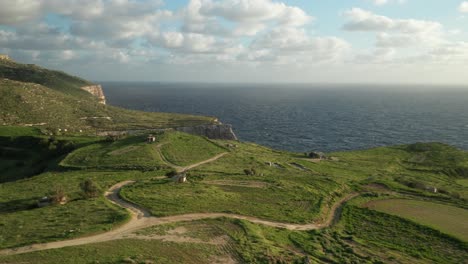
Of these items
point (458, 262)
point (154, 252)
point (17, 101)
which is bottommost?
point (458, 262)

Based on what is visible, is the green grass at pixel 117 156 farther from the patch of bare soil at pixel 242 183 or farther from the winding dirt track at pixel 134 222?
the patch of bare soil at pixel 242 183

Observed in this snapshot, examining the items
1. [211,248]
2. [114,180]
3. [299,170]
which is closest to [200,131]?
[299,170]

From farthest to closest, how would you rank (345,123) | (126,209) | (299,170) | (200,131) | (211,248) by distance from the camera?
(345,123) → (200,131) → (299,170) → (126,209) → (211,248)

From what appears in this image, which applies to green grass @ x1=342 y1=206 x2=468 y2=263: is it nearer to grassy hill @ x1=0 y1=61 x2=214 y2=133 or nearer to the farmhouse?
the farmhouse

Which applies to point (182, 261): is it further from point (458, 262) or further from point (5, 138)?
point (5, 138)

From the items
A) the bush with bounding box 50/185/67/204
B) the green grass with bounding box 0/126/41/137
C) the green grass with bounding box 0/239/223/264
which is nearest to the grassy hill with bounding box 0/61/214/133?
the green grass with bounding box 0/126/41/137

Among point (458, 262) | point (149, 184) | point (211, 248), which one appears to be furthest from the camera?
point (149, 184)
